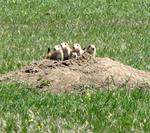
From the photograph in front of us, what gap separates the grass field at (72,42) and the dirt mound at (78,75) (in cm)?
54

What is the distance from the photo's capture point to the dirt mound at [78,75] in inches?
467

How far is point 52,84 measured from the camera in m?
11.9

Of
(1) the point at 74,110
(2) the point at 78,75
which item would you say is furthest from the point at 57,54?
(1) the point at 74,110

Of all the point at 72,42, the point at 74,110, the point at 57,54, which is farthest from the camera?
the point at 72,42

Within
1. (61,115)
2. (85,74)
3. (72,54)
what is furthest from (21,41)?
(61,115)

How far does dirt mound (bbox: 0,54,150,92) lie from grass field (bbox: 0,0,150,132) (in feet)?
1.78

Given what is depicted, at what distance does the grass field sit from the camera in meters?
8.78

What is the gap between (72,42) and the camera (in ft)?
62.2

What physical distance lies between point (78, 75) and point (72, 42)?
6.77 meters

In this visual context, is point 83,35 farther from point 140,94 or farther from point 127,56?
point 140,94

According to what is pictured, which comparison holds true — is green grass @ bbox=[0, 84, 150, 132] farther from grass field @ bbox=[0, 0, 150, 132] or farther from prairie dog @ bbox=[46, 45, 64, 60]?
prairie dog @ bbox=[46, 45, 64, 60]

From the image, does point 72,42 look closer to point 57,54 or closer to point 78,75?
point 57,54

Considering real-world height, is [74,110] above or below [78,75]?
above

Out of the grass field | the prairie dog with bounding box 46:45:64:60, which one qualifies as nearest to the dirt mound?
the prairie dog with bounding box 46:45:64:60
